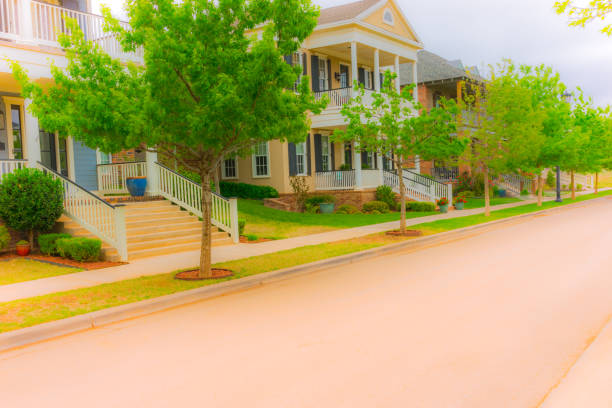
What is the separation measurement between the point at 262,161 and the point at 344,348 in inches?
752

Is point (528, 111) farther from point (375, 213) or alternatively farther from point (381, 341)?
point (381, 341)

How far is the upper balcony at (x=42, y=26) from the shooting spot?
12.7m

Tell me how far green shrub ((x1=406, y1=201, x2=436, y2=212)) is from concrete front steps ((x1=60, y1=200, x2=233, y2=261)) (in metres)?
12.0

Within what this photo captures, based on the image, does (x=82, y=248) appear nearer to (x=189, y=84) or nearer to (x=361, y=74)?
(x=189, y=84)

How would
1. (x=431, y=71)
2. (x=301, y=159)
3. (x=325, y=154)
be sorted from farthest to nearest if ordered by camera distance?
1. (x=431, y=71)
2. (x=325, y=154)
3. (x=301, y=159)

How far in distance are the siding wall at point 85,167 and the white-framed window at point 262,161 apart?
Answer: 26.8 ft

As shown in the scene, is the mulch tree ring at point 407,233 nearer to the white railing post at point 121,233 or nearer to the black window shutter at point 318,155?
the white railing post at point 121,233

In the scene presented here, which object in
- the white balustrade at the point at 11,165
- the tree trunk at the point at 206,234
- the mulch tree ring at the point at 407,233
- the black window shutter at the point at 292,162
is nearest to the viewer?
the tree trunk at the point at 206,234

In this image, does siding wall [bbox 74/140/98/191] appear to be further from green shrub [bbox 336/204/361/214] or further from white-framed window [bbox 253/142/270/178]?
green shrub [bbox 336/204/361/214]

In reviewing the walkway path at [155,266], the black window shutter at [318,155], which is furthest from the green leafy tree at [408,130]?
the black window shutter at [318,155]

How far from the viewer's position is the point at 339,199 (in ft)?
79.0

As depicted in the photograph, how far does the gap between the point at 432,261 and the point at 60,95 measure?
7855mm

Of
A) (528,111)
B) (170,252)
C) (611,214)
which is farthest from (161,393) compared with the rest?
(528,111)

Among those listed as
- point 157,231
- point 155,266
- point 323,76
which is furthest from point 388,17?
point 155,266
